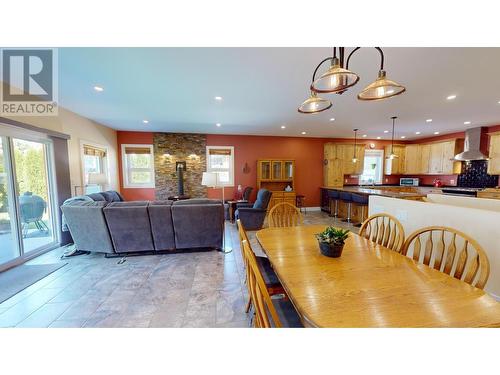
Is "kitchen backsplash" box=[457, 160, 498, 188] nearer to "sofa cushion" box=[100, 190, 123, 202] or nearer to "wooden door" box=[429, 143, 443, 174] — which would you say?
"wooden door" box=[429, 143, 443, 174]

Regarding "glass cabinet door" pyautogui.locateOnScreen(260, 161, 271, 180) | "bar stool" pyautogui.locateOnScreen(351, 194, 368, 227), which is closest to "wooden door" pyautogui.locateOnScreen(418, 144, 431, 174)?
"bar stool" pyautogui.locateOnScreen(351, 194, 368, 227)

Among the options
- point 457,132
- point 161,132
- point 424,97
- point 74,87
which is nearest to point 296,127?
point 424,97

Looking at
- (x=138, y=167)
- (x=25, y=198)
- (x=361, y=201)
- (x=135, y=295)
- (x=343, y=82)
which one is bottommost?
(x=135, y=295)

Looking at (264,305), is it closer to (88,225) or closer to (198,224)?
(198,224)

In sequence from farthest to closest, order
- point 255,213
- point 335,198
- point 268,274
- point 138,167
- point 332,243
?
point 138,167, point 335,198, point 255,213, point 268,274, point 332,243

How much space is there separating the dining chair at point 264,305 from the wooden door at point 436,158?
7.50 metres

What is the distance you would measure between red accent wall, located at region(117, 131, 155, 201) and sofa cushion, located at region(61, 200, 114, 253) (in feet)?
9.49

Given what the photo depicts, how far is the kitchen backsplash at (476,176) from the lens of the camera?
16.4ft

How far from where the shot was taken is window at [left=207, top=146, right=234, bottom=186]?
601 centimetres

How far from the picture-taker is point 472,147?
507cm

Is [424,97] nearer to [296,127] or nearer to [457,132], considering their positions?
[296,127]

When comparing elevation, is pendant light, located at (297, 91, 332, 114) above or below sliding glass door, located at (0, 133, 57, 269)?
above

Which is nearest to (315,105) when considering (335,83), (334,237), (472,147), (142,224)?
(335,83)

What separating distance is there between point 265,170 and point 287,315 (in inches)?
203
